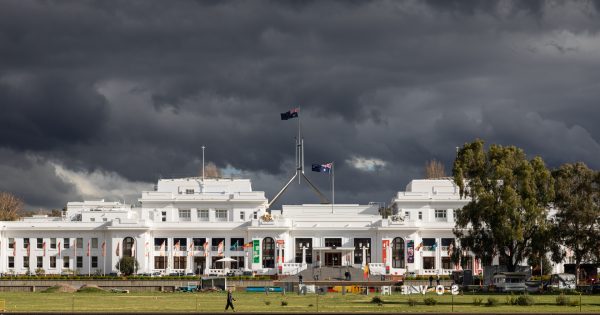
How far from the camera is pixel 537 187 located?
11512 centimetres

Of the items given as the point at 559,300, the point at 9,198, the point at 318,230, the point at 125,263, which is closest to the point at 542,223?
the point at 559,300

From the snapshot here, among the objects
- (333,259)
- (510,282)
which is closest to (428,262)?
(333,259)

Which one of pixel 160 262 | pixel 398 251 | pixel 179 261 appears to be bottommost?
pixel 160 262

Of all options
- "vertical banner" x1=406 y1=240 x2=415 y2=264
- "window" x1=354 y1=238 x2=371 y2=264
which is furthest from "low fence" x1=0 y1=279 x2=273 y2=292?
"vertical banner" x1=406 y1=240 x2=415 y2=264

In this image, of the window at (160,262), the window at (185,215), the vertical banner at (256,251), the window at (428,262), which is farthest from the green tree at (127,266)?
the window at (428,262)

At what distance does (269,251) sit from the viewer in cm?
14662

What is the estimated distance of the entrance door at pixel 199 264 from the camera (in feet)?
482

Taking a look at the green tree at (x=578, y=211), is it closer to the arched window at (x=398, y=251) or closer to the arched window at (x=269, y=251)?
the arched window at (x=398, y=251)

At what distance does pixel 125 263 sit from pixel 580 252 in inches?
2462

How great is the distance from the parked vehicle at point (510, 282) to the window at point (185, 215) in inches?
2341

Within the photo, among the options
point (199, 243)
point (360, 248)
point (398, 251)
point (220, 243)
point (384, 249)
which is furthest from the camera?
point (360, 248)

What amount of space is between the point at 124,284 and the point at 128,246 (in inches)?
997

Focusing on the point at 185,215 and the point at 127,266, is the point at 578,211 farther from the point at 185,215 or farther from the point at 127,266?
the point at 185,215

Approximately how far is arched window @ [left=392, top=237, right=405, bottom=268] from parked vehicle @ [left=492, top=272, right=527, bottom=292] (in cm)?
3770
